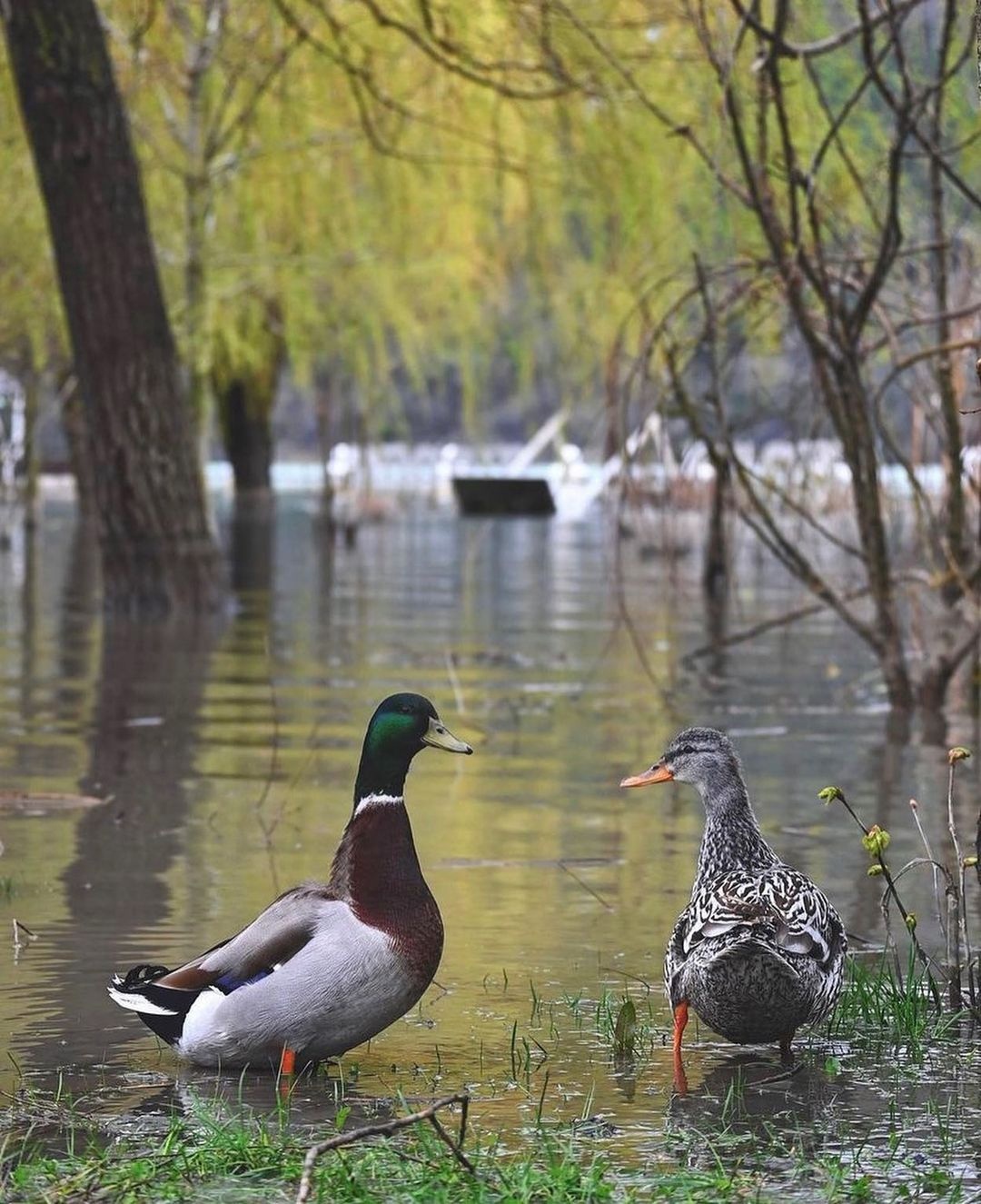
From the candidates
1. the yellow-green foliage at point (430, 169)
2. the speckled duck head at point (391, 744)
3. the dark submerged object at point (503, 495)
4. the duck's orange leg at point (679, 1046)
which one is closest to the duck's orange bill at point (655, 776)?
the speckled duck head at point (391, 744)

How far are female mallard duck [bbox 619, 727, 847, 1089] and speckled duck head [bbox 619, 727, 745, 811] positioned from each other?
1.16 ft

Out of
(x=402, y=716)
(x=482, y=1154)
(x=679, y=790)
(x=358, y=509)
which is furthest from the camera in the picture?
(x=358, y=509)

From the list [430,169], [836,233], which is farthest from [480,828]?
[430,169]

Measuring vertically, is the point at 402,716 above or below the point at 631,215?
below

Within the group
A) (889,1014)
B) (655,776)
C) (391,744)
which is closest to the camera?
(391,744)

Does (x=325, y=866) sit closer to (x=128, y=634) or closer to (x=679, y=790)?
(x=679, y=790)

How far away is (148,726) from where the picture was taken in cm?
1204

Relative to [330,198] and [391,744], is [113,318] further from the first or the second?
[391,744]

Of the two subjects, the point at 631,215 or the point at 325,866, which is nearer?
the point at 325,866

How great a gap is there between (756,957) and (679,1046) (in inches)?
13.5

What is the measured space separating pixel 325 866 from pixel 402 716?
2430 millimetres

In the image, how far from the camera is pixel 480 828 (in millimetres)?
8961

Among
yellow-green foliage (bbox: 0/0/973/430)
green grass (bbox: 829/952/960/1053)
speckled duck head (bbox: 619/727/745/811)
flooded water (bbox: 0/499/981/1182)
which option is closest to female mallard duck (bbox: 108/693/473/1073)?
flooded water (bbox: 0/499/981/1182)

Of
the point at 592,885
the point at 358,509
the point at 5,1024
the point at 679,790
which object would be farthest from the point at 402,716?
the point at 358,509
